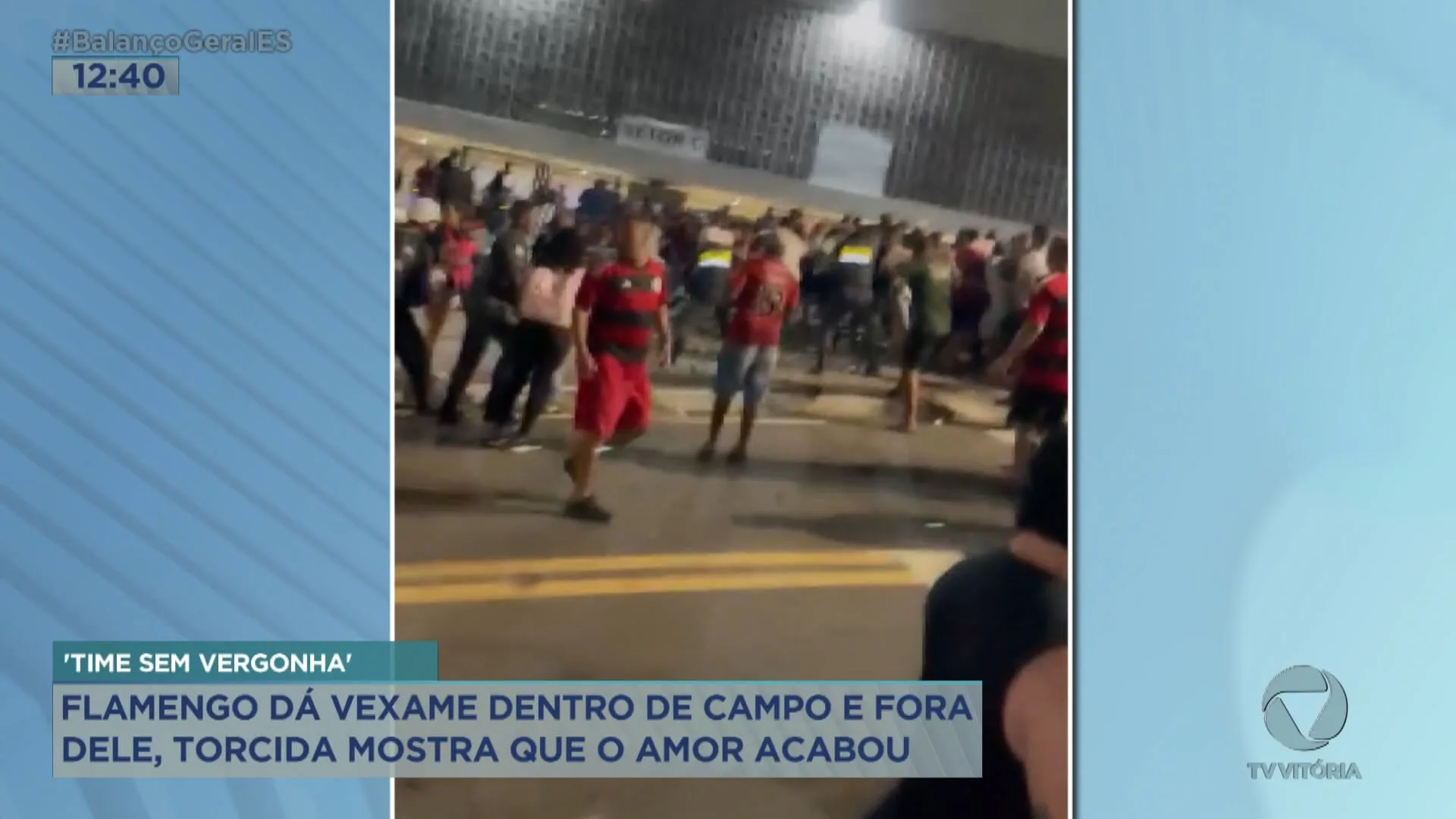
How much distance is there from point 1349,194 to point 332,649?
3.95 feet

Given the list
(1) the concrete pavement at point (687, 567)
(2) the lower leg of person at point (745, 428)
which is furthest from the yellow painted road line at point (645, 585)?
(2) the lower leg of person at point (745, 428)

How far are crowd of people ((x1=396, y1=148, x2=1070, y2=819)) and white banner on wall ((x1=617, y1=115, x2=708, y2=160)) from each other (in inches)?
2.3

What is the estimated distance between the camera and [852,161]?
1.03m

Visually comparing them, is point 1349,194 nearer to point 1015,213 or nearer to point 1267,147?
point 1267,147

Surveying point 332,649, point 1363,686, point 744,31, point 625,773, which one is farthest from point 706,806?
point 744,31

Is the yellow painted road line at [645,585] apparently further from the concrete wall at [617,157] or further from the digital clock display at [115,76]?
the digital clock display at [115,76]

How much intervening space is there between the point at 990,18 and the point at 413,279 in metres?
0.69

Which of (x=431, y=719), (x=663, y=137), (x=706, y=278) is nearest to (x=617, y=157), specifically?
(x=663, y=137)

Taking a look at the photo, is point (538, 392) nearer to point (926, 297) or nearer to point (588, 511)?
point (588, 511)

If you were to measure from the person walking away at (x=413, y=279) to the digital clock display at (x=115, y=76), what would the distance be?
0.98 ft

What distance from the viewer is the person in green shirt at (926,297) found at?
3.40ft

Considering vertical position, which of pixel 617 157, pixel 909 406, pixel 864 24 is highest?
pixel 864 24

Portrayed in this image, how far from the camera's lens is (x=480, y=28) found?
3.35ft

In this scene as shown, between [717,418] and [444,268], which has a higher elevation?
[444,268]
